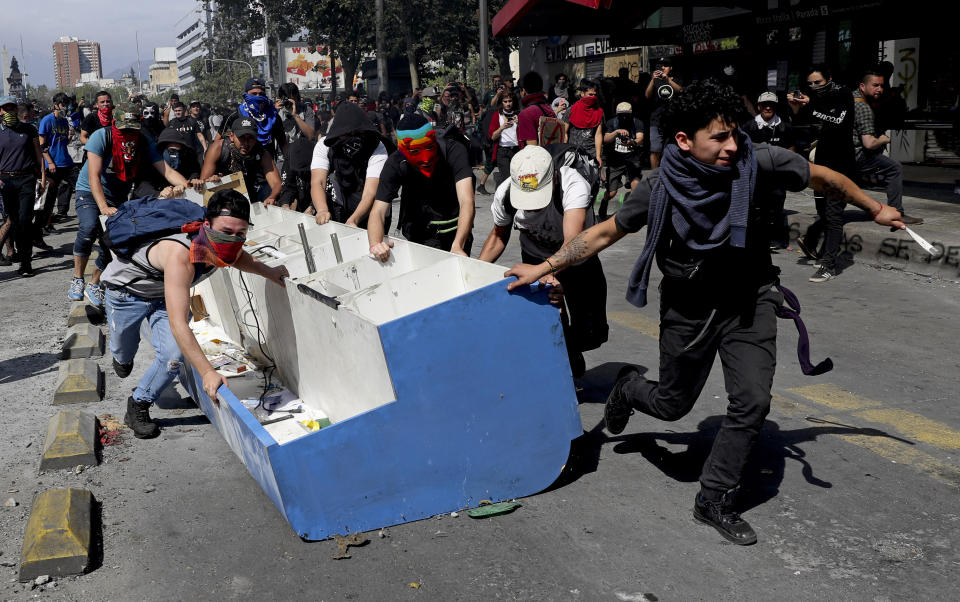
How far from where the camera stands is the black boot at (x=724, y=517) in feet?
12.6

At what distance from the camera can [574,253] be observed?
4160mm

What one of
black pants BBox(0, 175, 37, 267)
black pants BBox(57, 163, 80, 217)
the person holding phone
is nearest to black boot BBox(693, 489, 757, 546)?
the person holding phone

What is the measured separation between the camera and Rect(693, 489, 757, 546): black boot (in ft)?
12.6

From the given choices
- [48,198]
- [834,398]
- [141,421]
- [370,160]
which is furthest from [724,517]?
[48,198]

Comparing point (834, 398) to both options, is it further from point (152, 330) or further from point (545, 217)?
point (152, 330)

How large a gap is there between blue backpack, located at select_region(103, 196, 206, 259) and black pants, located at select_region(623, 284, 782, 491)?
2.82m

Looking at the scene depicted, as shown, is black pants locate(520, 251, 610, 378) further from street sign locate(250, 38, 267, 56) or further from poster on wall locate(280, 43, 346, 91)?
street sign locate(250, 38, 267, 56)

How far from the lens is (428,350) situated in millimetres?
3998

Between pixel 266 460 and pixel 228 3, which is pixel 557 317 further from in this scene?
pixel 228 3

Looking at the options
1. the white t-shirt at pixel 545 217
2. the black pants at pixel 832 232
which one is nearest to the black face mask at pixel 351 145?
the white t-shirt at pixel 545 217

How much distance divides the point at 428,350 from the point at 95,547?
171cm

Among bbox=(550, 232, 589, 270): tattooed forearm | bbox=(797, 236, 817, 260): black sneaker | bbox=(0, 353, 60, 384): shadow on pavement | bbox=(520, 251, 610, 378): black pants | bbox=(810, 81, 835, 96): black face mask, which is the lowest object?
bbox=(0, 353, 60, 384): shadow on pavement

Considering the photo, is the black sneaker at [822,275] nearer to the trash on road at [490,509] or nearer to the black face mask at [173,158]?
the trash on road at [490,509]

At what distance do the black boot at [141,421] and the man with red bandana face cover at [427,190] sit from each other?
166 cm
